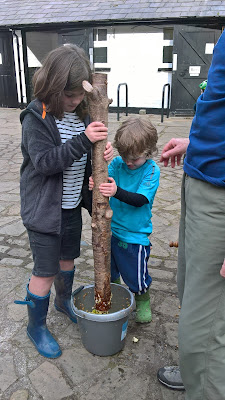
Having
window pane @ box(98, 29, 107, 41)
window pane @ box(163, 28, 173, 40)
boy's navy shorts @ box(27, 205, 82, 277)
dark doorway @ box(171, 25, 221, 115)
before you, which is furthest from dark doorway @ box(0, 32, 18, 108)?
boy's navy shorts @ box(27, 205, 82, 277)

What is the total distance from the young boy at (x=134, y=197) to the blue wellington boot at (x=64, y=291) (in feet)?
1.05

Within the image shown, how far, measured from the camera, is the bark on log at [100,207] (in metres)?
1.94

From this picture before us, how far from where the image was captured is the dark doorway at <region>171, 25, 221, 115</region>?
12.0 metres

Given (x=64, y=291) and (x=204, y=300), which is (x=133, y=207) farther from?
(x=204, y=300)

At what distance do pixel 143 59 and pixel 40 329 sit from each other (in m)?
11.7

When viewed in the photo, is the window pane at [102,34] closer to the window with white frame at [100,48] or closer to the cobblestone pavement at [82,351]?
the window with white frame at [100,48]

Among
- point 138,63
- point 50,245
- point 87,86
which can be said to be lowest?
point 50,245

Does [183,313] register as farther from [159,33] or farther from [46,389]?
[159,33]

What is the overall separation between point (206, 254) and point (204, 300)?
0.62ft

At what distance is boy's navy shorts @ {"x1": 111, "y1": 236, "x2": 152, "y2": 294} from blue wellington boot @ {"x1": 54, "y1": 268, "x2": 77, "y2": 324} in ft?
1.09

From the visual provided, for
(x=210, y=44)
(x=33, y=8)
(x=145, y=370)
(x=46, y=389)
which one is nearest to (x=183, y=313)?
(x=145, y=370)

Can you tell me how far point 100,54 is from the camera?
13.0 metres

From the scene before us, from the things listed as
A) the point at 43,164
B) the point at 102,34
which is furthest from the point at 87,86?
the point at 102,34

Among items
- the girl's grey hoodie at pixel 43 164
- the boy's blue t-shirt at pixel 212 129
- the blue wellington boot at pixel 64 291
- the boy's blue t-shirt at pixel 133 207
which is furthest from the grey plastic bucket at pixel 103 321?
the boy's blue t-shirt at pixel 212 129
